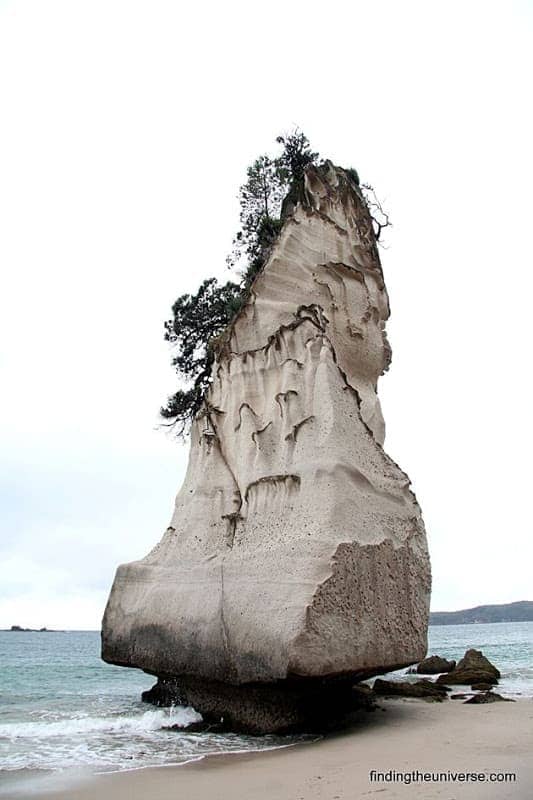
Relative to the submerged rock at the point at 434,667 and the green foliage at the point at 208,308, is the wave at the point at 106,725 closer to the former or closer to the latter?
the green foliage at the point at 208,308

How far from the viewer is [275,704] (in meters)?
7.33

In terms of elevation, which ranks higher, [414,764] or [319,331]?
[319,331]

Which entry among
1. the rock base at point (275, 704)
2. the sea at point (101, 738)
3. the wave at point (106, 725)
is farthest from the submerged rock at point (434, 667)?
the wave at point (106, 725)

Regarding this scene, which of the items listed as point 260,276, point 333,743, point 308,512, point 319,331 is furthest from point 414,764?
point 260,276

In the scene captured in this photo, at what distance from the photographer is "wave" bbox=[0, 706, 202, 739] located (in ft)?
27.2

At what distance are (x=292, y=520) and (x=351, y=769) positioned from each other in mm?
3195

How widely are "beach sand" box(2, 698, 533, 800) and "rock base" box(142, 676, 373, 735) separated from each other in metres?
0.44

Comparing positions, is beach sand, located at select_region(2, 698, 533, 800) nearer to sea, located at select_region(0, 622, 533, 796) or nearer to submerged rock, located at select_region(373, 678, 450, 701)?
→ sea, located at select_region(0, 622, 533, 796)

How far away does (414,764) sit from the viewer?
5.23 meters

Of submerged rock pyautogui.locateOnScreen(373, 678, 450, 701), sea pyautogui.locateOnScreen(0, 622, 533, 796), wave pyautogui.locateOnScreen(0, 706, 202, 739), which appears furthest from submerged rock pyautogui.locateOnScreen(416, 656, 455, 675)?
wave pyautogui.locateOnScreen(0, 706, 202, 739)

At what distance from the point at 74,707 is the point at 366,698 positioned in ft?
17.7

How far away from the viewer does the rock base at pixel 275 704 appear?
710 centimetres

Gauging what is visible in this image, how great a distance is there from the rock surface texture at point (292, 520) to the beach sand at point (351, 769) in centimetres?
74

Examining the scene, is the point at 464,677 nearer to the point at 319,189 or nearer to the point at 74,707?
the point at 74,707
